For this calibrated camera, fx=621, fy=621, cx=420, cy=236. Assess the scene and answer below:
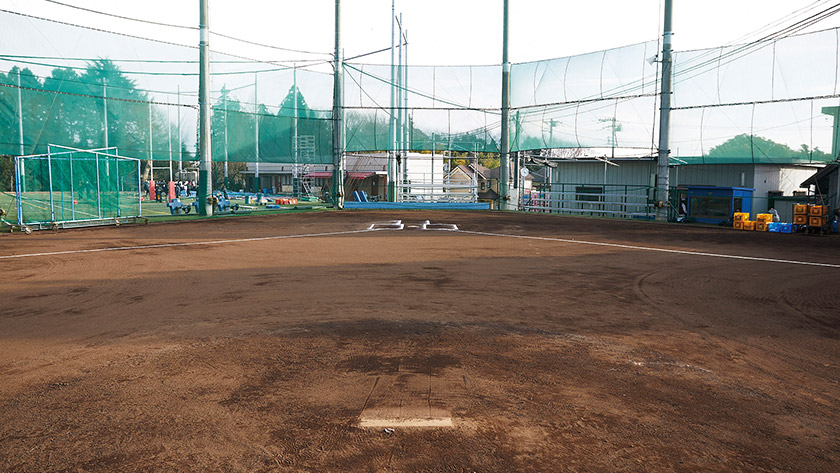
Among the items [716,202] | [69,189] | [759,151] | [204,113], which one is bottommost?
[716,202]

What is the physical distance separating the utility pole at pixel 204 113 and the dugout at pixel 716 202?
769 inches

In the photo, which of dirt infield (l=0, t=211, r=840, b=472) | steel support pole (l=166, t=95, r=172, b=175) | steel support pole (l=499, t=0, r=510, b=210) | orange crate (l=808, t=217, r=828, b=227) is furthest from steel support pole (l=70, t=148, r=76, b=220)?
orange crate (l=808, t=217, r=828, b=227)

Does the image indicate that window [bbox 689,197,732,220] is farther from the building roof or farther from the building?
the building roof

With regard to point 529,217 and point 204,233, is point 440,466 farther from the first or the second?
point 529,217

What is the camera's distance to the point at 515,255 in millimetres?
13789

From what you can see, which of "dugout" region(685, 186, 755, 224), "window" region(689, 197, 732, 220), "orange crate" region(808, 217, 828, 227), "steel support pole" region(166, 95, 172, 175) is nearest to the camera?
"orange crate" region(808, 217, 828, 227)

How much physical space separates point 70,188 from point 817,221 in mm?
24174

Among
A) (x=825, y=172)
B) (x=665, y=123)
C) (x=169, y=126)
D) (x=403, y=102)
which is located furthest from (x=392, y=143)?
(x=825, y=172)

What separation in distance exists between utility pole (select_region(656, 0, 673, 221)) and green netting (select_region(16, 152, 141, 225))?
20.2 metres

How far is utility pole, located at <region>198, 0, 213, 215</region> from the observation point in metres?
24.9

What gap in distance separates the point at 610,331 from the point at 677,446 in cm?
303

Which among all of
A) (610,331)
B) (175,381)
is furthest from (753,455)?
(175,381)

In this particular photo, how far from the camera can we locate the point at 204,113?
81.8 ft

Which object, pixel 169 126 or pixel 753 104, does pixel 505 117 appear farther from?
pixel 169 126
